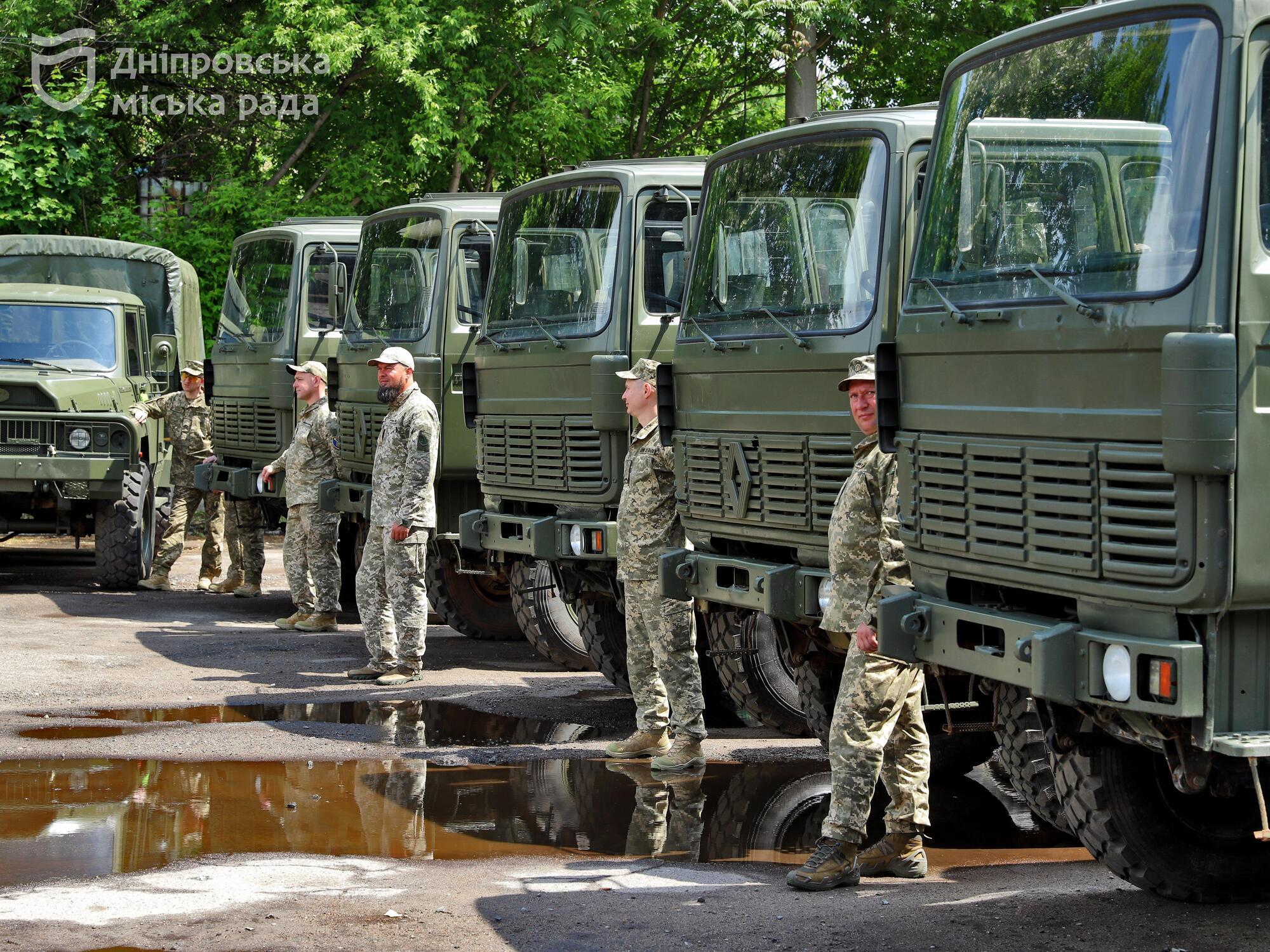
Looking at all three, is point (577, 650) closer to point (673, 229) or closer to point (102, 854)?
point (673, 229)

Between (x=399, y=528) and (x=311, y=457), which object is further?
(x=311, y=457)

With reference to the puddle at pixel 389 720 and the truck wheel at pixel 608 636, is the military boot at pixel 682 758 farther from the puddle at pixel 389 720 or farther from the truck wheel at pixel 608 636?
the truck wheel at pixel 608 636

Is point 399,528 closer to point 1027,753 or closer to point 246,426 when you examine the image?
point 246,426

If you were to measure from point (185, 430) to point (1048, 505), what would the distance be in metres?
11.1

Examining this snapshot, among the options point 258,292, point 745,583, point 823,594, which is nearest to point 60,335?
point 258,292

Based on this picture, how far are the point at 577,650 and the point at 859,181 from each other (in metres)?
4.44

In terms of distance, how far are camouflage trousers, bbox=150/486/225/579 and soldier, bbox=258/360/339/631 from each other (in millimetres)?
2707

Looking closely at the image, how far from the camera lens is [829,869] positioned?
608 centimetres

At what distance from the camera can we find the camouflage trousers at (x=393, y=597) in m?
10.4

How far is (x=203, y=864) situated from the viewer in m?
6.44

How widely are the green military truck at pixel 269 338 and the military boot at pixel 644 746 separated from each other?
5.48m

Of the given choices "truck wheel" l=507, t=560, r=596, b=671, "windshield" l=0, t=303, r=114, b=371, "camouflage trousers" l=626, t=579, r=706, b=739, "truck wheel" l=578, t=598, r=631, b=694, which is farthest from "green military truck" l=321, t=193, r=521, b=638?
"windshield" l=0, t=303, r=114, b=371

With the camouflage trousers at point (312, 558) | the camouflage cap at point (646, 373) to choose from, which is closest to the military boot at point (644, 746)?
the camouflage cap at point (646, 373)

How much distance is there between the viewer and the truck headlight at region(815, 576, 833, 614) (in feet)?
22.7
